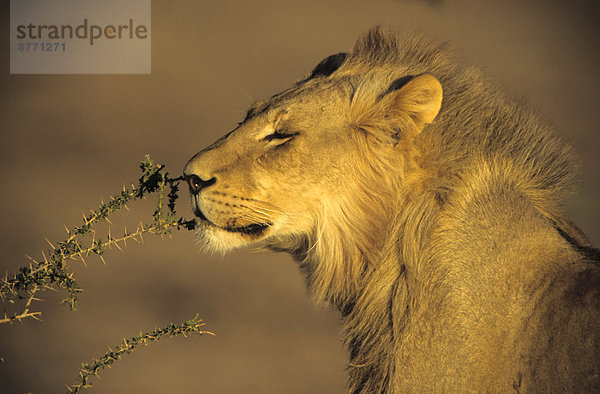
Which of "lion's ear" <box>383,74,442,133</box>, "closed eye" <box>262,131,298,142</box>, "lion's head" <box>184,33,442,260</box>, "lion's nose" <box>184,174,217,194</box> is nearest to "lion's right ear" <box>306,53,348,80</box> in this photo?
"lion's head" <box>184,33,442,260</box>

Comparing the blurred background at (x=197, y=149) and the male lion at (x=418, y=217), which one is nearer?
the male lion at (x=418, y=217)

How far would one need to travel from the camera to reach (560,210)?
3.37 m

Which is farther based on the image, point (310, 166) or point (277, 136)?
point (277, 136)

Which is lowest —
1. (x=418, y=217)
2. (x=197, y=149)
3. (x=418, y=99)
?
(x=197, y=149)

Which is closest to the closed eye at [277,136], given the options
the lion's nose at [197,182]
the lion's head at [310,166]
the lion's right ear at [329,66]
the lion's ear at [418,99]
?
the lion's head at [310,166]

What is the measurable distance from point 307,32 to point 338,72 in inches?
400

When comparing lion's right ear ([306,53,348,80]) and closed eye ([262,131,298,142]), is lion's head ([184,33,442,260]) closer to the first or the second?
closed eye ([262,131,298,142])

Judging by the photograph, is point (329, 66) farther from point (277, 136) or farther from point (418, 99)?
point (418, 99)

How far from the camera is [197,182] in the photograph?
132 inches

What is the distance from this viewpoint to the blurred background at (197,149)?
305 inches

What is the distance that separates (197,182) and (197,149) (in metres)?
7.23

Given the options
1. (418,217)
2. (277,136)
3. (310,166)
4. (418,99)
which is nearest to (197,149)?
(277,136)

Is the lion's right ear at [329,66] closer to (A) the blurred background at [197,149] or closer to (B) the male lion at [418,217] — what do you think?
(B) the male lion at [418,217]

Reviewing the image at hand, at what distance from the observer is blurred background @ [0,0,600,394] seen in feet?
25.4
